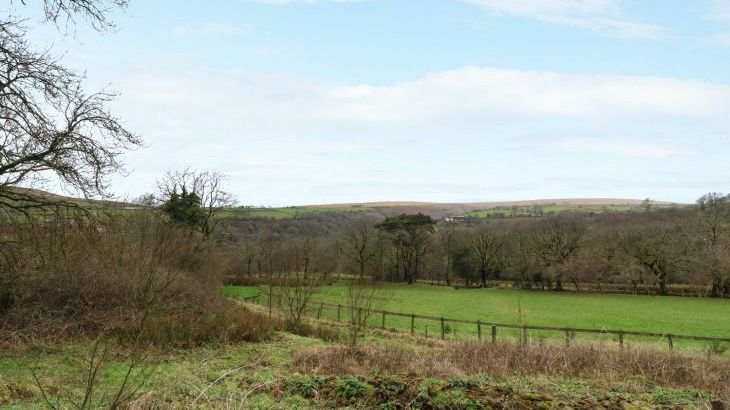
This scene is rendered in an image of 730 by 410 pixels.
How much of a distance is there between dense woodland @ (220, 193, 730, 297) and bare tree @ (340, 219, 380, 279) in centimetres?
13

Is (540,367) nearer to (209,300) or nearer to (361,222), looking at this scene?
(209,300)

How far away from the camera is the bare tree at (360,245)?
218ft

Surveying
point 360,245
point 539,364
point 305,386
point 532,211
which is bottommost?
point 539,364

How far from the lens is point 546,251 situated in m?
66.1

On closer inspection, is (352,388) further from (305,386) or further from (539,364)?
(539,364)

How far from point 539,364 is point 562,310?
118 feet

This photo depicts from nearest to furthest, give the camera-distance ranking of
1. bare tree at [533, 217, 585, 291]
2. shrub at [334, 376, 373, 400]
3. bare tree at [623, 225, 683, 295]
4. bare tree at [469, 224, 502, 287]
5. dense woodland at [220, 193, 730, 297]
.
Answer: shrub at [334, 376, 373, 400], dense woodland at [220, 193, 730, 297], bare tree at [623, 225, 683, 295], bare tree at [533, 217, 585, 291], bare tree at [469, 224, 502, 287]

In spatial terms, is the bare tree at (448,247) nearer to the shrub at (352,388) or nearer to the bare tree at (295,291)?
the bare tree at (295,291)

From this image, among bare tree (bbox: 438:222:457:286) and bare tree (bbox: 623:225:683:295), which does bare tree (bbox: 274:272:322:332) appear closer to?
bare tree (bbox: 623:225:683:295)

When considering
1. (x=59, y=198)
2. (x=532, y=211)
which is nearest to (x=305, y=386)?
(x=59, y=198)

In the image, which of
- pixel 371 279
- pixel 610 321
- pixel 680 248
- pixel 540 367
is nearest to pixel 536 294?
pixel 680 248

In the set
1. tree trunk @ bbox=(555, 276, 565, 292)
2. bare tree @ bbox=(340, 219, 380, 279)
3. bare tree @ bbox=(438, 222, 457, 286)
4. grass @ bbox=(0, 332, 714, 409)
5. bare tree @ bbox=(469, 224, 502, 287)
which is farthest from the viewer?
bare tree @ bbox=(438, 222, 457, 286)

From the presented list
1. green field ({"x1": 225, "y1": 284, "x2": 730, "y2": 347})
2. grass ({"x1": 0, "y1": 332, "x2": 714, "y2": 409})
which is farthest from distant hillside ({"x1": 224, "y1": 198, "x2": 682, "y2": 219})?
grass ({"x1": 0, "y1": 332, "x2": 714, "y2": 409})

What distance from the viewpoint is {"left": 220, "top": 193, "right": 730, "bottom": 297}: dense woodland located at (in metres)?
56.6
